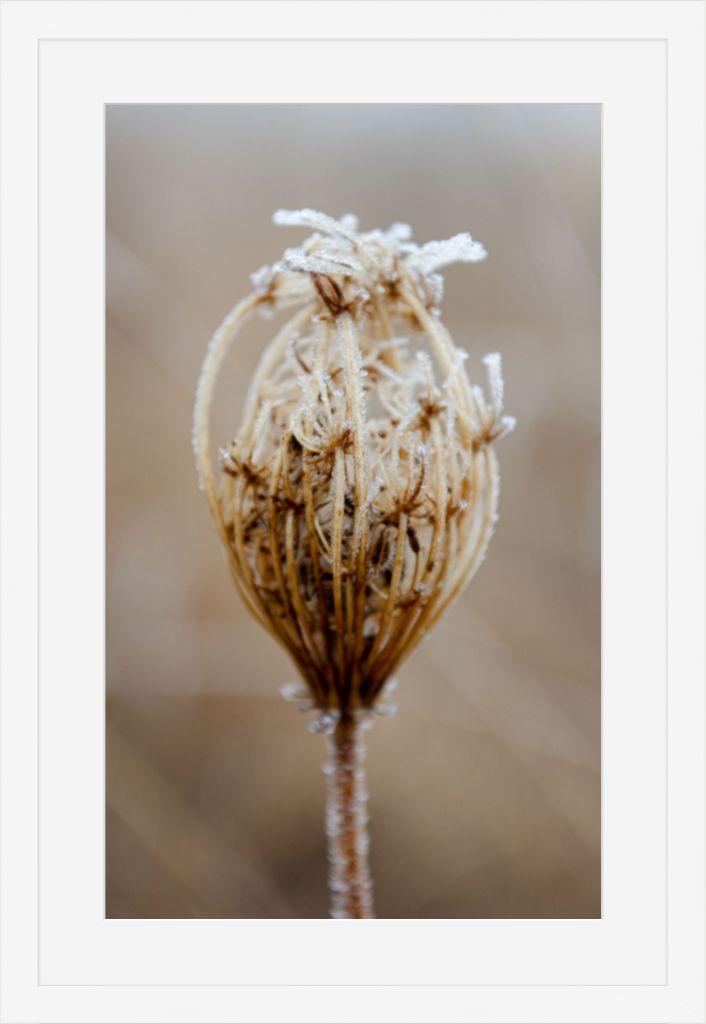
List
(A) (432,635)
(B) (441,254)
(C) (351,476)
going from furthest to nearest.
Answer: (A) (432,635) → (B) (441,254) → (C) (351,476)

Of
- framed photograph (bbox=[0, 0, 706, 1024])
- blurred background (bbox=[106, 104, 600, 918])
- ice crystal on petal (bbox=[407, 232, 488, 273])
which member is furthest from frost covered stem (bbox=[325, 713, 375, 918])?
blurred background (bbox=[106, 104, 600, 918])

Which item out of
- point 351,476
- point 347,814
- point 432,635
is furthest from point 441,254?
point 432,635

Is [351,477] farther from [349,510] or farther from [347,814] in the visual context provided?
[347,814]

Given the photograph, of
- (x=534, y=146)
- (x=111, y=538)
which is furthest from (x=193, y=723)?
(x=534, y=146)

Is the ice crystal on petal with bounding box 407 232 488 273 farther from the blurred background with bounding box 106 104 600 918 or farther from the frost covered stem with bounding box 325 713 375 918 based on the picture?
the blurred background with bounding box 106 104 600 918

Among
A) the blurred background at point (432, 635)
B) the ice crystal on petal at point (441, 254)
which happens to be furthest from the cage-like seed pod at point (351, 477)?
the blurred background at point (432, 635)

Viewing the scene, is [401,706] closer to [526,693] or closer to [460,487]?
[526,693]
